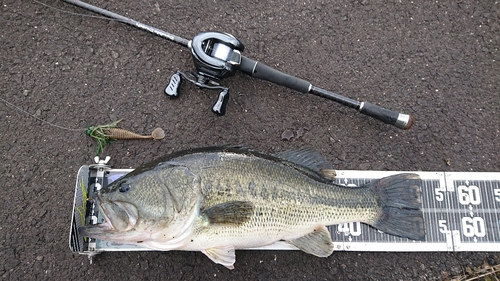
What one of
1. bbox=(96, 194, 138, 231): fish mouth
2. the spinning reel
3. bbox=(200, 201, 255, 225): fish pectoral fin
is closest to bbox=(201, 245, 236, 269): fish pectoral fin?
bbox=(200, 201, 255, 225): fish pectoral fin

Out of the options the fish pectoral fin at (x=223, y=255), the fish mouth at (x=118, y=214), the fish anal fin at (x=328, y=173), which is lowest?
the fish pectoral fin at (x=223, y=255)

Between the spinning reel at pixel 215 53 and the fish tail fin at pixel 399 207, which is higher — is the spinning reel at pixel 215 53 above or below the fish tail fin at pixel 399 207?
above

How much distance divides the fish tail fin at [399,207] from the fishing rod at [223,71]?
504 millimetres

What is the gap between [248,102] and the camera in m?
3.31

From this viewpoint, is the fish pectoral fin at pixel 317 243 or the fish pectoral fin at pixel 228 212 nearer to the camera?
the fish pectoral fin at pixel 228 212

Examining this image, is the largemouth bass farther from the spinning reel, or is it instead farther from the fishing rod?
the spinning reel

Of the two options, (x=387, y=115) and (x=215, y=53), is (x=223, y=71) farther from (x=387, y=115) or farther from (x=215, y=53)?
(x=387, y=115)

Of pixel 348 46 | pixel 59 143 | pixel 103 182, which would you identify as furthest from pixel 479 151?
pixel 59 143

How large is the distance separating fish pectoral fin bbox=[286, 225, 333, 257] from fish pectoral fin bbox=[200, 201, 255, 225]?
51 cm

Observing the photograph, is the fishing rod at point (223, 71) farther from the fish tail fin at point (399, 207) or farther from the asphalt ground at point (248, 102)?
the fish tail fin at point (399, 207)

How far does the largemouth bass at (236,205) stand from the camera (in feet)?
8.01

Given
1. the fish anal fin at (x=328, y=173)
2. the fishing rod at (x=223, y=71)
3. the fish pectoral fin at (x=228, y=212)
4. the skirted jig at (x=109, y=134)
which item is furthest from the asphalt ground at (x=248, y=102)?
the fish pectoral fin at (x=228, y=212)

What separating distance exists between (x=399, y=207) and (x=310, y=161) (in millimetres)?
794

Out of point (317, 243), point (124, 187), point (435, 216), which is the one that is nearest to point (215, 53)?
point (124, 187)
